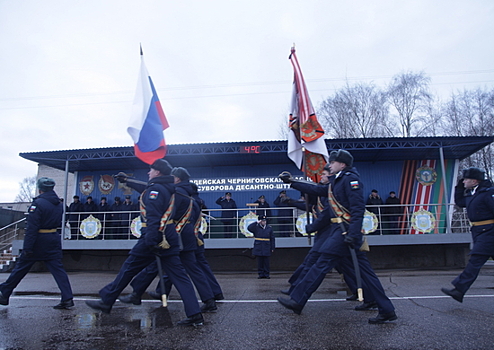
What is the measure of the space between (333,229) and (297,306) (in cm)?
99

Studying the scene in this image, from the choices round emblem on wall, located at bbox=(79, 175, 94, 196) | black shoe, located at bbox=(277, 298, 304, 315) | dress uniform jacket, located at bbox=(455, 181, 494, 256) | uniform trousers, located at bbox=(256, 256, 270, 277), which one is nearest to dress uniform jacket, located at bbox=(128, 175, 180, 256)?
black shoe, located at bbox=(277, 298, 304, 315)

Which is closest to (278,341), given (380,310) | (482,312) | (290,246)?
(380,310)

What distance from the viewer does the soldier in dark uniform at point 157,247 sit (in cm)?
438

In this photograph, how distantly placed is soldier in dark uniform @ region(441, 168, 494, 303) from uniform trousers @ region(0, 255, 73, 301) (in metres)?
4.95

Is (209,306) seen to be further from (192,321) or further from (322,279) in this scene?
(322,279)

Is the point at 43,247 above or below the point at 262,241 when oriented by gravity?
above

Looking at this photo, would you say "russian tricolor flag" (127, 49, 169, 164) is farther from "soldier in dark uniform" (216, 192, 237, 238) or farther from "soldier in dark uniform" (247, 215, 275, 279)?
"soldier in dark uniform" (216, 192, 237, 238)

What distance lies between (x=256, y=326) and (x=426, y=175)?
14242 millimetres

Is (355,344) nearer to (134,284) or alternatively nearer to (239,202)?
(134,284)

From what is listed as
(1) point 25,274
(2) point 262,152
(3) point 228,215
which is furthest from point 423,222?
(1) point 25,274

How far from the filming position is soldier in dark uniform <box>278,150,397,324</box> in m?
4.27

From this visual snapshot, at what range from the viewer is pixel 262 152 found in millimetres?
14516

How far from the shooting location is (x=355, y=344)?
3.35m

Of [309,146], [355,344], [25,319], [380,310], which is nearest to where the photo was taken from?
[355,344]
